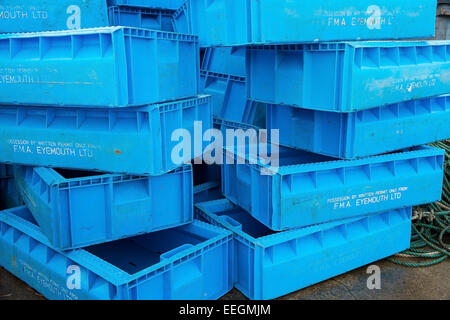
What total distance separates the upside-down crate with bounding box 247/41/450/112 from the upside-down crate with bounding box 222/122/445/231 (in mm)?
667

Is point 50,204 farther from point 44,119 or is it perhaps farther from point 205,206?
point 205,206

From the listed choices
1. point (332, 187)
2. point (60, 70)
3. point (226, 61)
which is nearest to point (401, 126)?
point (332, 187)

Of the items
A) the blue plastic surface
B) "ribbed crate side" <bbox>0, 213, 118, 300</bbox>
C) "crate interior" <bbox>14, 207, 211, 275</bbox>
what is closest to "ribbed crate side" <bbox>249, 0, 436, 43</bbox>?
"crate interior" <bbox>14, 207, 211, 275</bbox>

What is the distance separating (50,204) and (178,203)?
1.24 m

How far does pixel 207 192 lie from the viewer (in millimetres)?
5852

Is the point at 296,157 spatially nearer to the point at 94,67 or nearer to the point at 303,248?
the point at 303,248

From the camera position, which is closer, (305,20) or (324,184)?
(305,20)

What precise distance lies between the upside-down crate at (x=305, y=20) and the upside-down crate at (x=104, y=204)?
4.87 ft

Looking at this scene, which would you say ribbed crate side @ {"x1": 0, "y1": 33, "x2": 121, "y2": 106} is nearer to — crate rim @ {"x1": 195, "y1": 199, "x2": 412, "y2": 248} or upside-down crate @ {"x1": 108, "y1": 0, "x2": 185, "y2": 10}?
crate rim @ {"x1": 195, "y1": 199, "x2": 412, "y2": 248}

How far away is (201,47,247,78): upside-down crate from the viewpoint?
246 inches

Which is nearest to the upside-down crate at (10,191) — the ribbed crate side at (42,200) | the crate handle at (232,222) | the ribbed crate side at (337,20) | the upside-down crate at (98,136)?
the ribbed crate side at (42,200)

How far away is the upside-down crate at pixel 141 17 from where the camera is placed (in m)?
6.10

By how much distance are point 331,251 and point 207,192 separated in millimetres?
1831

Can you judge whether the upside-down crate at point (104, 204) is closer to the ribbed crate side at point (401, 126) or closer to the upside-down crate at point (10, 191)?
the upside-down crate at point (10, 191)
